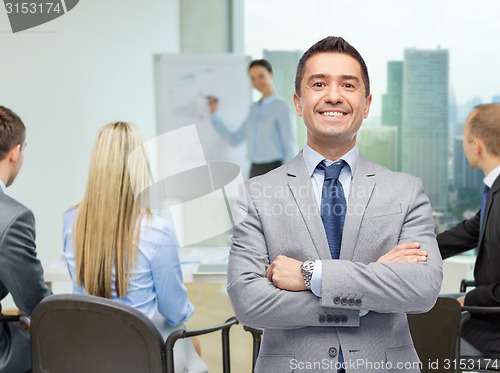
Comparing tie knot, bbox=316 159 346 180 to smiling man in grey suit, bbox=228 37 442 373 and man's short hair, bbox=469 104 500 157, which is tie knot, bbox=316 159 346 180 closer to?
smiling man in grey suit, bbox=228 37 442 373

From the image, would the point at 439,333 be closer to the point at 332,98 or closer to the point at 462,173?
the point at 332,98

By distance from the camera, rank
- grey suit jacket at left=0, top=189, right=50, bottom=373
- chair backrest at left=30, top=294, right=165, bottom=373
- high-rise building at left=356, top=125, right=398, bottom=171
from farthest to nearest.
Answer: high-rise building at left=356, top=125, right=398, bottom=171 → grey suit jacket at left=0, top=189, right=50, bottom=373 → chair backrest at left=30, top=294, right=165, bottom=373

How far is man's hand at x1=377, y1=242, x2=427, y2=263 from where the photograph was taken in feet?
4.77

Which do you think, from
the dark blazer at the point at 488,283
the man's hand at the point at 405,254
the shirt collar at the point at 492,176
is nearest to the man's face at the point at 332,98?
the man's hand at the point at 405,254

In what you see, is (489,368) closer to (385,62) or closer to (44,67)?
(385,62)

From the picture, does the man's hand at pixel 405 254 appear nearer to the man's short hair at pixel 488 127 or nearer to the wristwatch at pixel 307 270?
the wristwatch at pixel 307 270

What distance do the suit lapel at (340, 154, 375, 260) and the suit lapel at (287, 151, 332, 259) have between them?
45 millimetres

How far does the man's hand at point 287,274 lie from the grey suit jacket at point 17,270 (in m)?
1.10

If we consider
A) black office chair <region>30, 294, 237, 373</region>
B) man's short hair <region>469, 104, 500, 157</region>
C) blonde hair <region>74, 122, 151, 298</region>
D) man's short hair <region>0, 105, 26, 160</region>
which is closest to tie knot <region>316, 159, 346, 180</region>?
black office chair <region>30, 294, 237, 373</region>

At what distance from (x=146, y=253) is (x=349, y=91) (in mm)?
1068

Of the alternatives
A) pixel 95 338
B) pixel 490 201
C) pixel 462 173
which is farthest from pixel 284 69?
pixel 95 338

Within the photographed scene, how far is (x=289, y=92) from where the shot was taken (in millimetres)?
5555

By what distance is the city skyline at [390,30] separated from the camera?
5.06 meters

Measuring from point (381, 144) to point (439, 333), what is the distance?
328cm
